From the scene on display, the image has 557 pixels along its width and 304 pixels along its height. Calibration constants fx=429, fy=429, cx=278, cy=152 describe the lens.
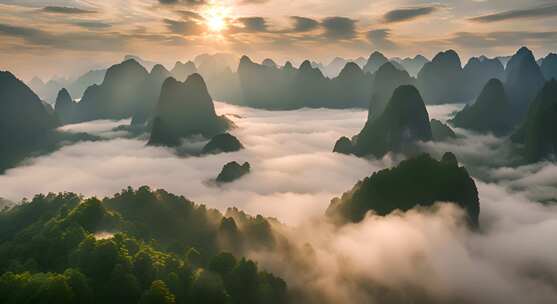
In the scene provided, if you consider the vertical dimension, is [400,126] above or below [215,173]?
above

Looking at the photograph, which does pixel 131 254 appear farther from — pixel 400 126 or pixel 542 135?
pixel 542 135

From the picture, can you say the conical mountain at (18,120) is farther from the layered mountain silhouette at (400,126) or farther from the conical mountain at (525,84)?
the conical mountain at (525,84)

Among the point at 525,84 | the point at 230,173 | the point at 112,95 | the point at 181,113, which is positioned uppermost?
the point at 525,84

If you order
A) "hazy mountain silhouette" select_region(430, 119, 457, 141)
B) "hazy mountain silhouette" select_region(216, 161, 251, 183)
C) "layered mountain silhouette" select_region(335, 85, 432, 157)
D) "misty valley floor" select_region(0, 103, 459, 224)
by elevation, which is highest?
"layered mountain silhouette" select_region(335, 85, 432, 157)

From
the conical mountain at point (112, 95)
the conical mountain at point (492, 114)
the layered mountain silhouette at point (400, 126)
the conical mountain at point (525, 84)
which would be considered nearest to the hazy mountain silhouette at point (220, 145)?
the layered mountain silhouette at point (400, 126)

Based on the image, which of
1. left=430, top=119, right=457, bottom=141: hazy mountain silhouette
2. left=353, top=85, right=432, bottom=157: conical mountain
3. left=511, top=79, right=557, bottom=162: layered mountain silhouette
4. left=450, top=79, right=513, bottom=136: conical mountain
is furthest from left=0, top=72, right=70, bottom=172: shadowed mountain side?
left=511, top=79, right=557, bottom=162: layered mountain silhouette

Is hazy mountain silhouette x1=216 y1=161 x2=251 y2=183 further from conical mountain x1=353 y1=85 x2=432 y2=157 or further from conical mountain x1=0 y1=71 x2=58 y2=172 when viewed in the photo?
conical mountain x1=0 y1=71 x2=58 y2=172

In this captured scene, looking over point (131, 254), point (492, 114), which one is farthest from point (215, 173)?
point (492, 114)
